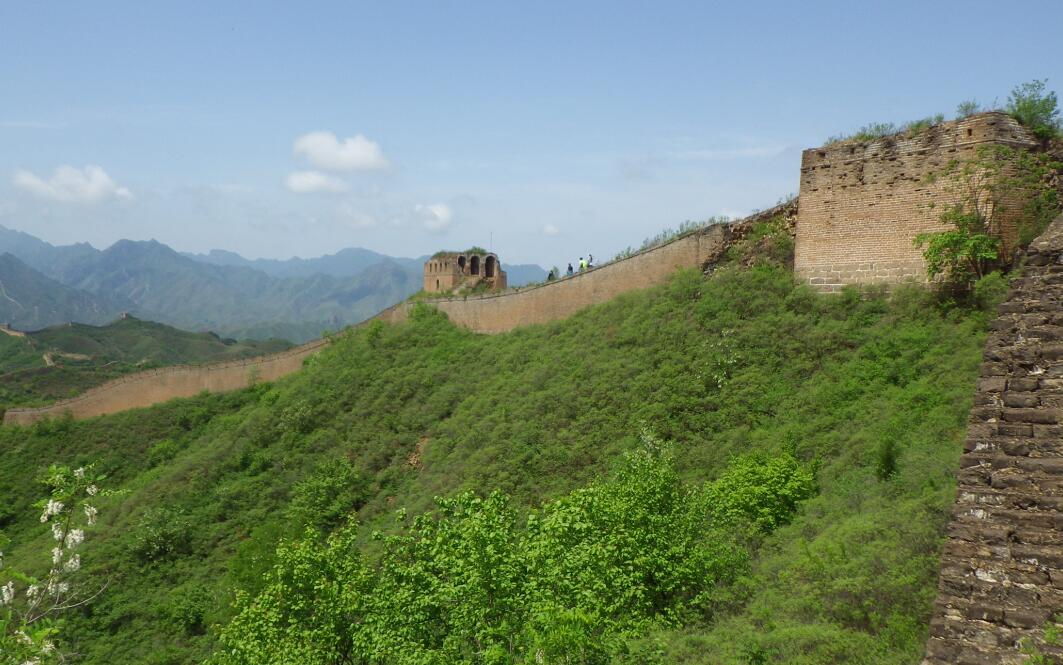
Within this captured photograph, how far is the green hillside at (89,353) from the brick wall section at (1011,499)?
125 feet

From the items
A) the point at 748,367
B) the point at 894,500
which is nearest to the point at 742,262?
the point at 748,367

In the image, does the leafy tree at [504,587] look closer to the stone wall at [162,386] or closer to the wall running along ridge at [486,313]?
the wall running along ridge at [486,313]

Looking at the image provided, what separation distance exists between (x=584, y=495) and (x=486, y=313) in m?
14.8

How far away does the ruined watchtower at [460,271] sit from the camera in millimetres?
31438

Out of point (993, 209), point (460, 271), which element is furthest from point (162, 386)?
point (993, 209)

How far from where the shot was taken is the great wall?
12.9 ft

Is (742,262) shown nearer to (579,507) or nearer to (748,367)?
(748,367)

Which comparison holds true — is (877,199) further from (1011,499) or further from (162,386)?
(162,386)

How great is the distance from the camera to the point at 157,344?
78.3 m

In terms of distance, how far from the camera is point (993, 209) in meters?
11.1

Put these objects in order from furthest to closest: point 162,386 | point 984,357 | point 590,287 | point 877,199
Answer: point 162,386, point 590,287, point 877,199, point 984,357

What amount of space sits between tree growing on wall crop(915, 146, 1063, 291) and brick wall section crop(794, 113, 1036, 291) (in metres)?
0.28

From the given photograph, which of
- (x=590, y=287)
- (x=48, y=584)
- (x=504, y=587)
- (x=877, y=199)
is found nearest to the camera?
(x=48, y=584)

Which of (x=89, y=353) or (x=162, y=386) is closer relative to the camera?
(x=162, y=386)
